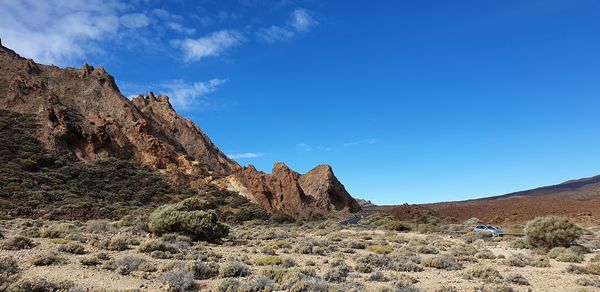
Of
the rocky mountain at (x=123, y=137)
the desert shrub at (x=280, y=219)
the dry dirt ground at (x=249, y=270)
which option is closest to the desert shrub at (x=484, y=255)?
the dry dirt ground at (x=249, y=270)

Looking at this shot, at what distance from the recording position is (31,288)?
8.91m

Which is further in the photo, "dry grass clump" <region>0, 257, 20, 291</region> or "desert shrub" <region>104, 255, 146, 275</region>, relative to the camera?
"desert shrub" <region>104, 255, 146, 275</region>

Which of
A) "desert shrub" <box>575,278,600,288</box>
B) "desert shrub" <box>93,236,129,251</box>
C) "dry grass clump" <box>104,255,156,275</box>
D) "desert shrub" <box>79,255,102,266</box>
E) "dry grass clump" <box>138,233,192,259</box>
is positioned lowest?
"desert shrub" <box>575,278,600,288</box>

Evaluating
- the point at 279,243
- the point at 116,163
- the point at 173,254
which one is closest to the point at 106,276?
the point at 173,254

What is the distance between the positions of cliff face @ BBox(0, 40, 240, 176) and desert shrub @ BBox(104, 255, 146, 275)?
4339 centimetres

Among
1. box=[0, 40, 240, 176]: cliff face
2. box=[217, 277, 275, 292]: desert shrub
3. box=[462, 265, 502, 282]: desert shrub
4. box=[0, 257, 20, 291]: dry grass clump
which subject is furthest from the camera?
box=[0, 40, 240, 176]: cliff face

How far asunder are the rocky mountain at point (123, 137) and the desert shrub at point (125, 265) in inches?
1534

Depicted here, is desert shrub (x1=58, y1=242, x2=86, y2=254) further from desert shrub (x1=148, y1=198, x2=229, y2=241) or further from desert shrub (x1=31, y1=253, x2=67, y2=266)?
desert shrub (x1=148, y1=198, x2=229, y2=241)

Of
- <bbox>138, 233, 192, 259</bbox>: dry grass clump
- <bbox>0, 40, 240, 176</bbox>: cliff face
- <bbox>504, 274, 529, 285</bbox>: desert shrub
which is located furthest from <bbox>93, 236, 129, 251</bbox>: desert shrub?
<bbox>0, 40, 240, 176</bbox>: cliff face

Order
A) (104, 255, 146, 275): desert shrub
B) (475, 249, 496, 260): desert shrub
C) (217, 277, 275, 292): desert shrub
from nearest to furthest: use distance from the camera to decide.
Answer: (217, 277, 275, 292): desert shrub
(104, 255, 146, 275): desert shrub
(475, 249, 496, 260): desert shrub

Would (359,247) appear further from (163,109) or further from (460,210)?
(163,109)

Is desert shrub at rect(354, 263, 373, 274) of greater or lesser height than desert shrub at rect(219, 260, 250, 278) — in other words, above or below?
below

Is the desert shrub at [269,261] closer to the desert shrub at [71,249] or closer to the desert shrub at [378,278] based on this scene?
the desert shrub at [378,278]

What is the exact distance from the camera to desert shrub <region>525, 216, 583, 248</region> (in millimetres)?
21547
